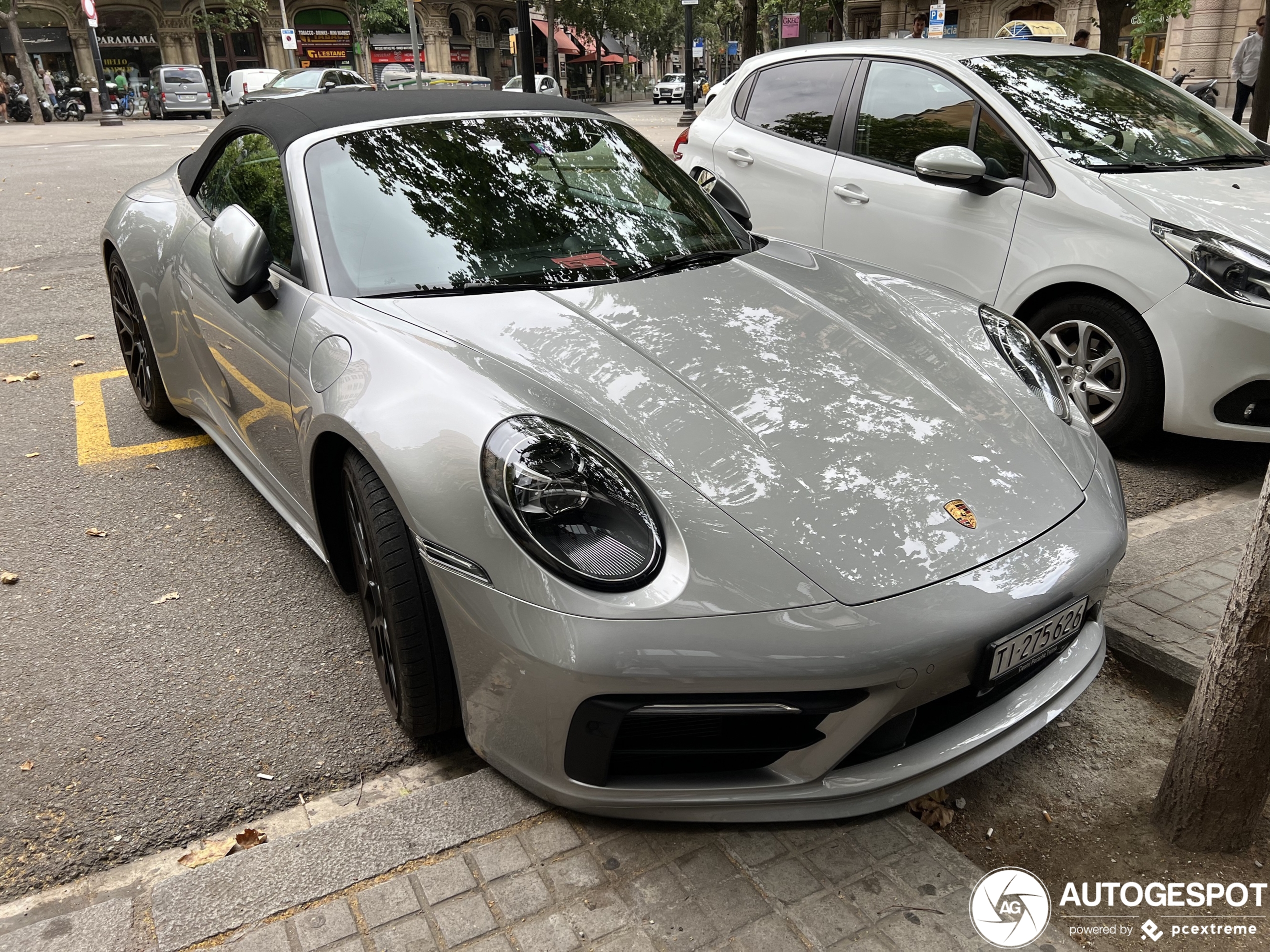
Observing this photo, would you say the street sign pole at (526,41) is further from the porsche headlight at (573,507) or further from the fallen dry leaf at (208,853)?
the fallen dry leaf at (208,853)

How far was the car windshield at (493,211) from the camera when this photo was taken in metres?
2.69

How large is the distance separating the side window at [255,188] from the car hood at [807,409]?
0.62m

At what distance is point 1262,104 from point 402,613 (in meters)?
9.67

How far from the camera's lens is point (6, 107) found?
1298 inches

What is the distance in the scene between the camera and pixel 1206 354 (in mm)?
3697

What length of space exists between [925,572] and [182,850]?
167cm

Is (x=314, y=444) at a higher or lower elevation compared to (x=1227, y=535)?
higher

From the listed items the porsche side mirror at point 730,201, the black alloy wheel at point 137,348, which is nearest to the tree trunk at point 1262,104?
the porsche side mirror at point 730,201

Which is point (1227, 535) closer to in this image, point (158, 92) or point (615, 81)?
point (158, 92)

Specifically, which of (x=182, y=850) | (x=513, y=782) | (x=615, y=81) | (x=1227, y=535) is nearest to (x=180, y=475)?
(x=182, y=850)

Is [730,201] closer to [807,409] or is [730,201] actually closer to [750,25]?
[807,409]

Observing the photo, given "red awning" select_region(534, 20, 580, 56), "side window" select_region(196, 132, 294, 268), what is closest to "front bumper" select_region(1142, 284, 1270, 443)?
"side window" select_region(196, 132, 294, 268)

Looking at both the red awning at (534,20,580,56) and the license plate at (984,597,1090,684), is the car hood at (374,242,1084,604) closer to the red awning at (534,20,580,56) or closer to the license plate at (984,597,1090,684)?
the license plate at (984,597,1090,684)

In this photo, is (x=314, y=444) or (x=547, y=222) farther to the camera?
(x=547, y=222)
